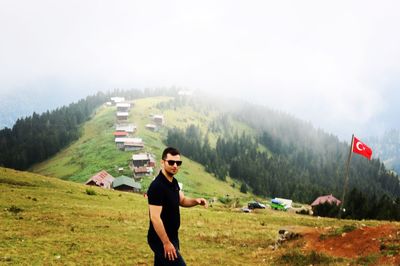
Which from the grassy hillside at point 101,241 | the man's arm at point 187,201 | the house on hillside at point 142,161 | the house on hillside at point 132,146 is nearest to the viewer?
the man's arm at point 187,201

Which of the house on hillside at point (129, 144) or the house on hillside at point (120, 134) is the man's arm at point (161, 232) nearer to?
the house on hillside at point (129, 144)

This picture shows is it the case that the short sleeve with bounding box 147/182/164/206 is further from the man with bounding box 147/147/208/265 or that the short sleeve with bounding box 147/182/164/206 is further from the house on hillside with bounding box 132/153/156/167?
the house on hillside with bounding box 132/153/156/167

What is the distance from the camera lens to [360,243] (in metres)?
18.6

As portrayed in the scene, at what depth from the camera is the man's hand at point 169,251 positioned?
8125mm

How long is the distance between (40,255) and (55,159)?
184906 mm

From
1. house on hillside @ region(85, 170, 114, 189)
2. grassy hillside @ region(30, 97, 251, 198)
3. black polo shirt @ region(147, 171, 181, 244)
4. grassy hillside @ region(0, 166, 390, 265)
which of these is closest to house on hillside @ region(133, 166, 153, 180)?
grassy hillside @ region(30, 97, 251, 198)

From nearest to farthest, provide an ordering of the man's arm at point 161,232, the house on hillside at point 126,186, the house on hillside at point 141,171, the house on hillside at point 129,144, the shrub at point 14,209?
the man's arm at point 161,232 < the shrub at point 14,209 < the house on hillside at point 126,186 < the house on hillside at point 141,171 < the house on hillside at point 129,144

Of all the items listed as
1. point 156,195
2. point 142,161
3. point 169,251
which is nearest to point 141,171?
point 142,161

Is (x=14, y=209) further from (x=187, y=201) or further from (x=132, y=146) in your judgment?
(x=132, y=146)

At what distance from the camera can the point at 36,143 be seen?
194125 millimetres

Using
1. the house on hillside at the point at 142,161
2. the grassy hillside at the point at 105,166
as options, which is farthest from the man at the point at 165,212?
the house on hillside at the point at 142,161

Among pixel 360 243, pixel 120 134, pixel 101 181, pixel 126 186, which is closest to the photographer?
pixel 360 243

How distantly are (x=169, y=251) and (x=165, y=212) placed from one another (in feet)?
3.07

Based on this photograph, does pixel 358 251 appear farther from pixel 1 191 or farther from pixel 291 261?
pixel 1 191
